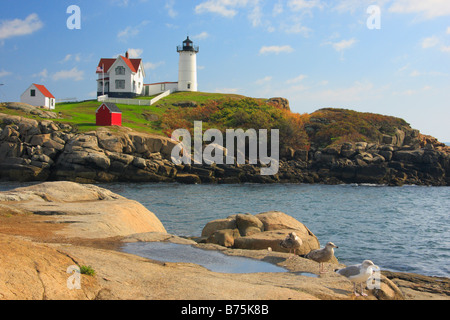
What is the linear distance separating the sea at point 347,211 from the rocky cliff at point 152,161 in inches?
124

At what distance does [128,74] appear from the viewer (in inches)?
3460

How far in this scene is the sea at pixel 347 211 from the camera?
2048 centimetres

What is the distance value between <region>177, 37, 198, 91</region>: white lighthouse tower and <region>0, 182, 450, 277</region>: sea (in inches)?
2003

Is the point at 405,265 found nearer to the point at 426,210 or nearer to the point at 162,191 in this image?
the point at 426,210

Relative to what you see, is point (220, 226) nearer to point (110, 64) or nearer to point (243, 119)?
point (243, 119)

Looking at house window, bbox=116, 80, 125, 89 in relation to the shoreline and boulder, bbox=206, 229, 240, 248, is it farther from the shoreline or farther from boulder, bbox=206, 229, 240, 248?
boulder, bbox=206, 229, 240, 248

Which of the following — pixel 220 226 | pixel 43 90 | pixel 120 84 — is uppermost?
pixel 120 84

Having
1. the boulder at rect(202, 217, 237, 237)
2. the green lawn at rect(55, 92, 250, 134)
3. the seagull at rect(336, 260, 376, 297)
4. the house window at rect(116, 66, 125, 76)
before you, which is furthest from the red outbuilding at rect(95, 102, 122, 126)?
the seagull at rect(336, 260, 376, 297)

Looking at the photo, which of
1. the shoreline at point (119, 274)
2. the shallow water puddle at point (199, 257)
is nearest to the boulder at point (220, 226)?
the shoreline at point (119, 274)

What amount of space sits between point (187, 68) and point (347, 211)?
228 ft

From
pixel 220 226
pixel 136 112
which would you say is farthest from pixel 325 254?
pixel 136 112

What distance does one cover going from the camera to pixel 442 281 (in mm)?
14680

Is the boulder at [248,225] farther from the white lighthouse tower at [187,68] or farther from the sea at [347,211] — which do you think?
the white lighthouse tower at [187,68]

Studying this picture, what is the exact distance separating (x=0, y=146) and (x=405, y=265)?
47734 mm
